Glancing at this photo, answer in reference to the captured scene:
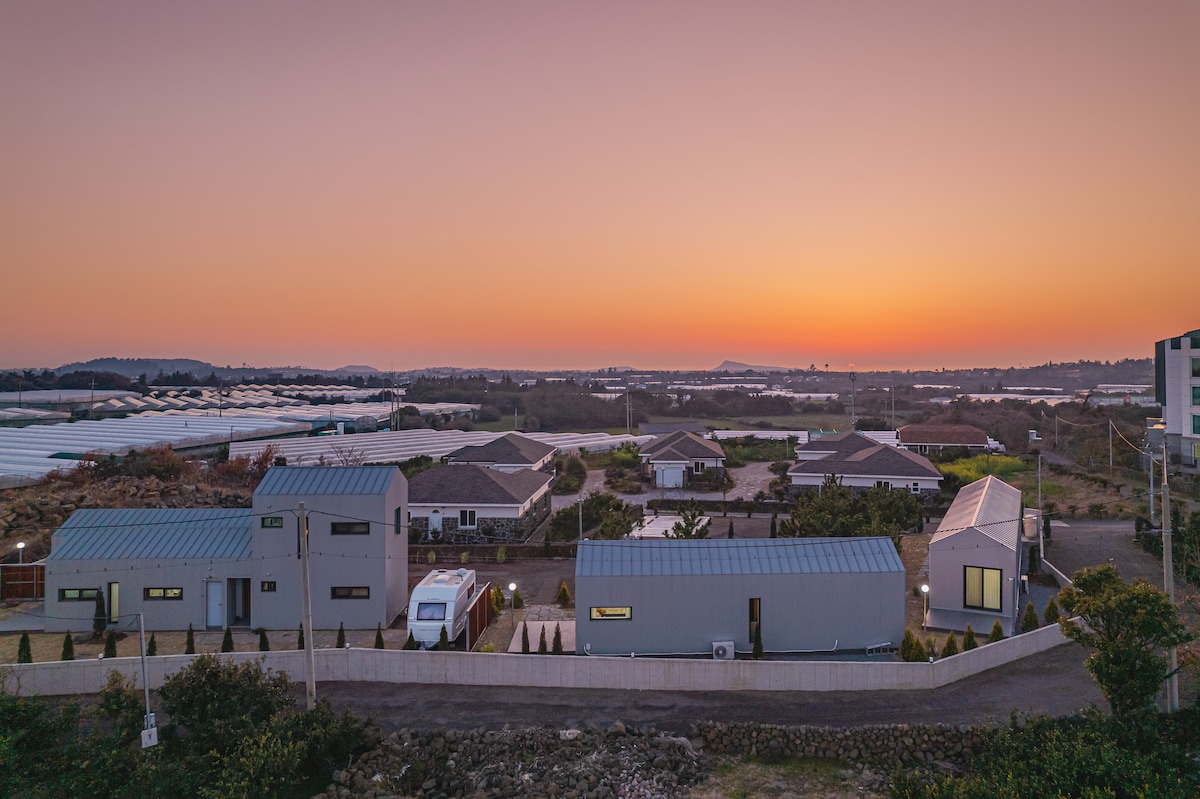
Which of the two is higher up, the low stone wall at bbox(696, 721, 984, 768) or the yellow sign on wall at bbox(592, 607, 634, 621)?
the yellow sign on wall at bbox(592, 607, 634, 621)

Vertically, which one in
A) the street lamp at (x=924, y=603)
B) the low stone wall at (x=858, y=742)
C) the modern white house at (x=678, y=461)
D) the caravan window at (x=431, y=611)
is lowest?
the low stone wall at (x=858, y=742)

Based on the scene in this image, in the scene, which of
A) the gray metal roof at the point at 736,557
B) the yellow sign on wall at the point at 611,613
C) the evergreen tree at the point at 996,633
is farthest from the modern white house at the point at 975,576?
the yellow sign on wall at the point at 611,613

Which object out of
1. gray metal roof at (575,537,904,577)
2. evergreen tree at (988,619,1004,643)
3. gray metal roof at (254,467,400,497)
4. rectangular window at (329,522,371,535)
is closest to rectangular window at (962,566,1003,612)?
evergreen tree at (988,619,1004,643)

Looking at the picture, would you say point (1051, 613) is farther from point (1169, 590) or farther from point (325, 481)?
point (325, 481)

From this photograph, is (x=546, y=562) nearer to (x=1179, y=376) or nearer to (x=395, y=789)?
(x=395, y=789)

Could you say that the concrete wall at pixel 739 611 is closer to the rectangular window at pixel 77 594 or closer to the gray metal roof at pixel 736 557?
the gray metal roof at pixel 736 557

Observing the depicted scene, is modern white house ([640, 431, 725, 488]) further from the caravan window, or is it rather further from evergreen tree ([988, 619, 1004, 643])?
the caravan window

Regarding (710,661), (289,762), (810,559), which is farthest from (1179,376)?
(289,762)
